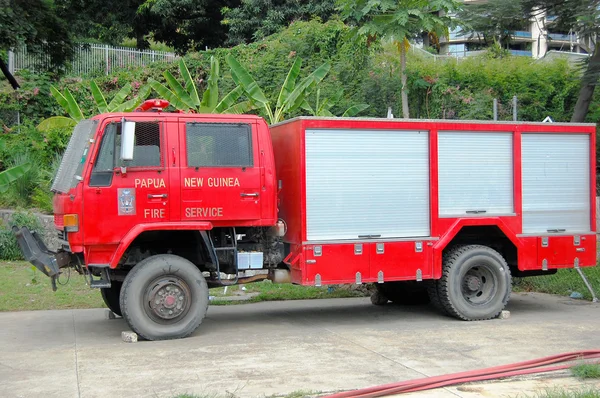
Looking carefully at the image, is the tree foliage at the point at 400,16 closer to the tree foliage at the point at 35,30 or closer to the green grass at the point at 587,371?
the green grass at the point at 587,371

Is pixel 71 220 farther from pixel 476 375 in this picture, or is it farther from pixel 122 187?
pixel 476 375

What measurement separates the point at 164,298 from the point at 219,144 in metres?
1.99

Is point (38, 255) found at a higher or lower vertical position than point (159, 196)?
lower

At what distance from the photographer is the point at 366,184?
9.81 meters

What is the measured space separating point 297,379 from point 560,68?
46.1 feet

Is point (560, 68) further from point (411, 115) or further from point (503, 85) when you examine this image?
point (411, 115)

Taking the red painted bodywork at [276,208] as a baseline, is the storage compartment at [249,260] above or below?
below

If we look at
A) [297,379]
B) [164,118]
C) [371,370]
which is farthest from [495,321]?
[164,118]

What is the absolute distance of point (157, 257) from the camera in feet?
29.3

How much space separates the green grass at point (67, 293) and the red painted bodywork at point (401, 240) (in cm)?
273

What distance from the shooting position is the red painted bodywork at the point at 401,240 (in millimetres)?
9453

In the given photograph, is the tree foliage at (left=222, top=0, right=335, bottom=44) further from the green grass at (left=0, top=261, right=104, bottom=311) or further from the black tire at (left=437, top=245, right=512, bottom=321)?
the black tire at (left=437, top=245, right=512, bottom=321)

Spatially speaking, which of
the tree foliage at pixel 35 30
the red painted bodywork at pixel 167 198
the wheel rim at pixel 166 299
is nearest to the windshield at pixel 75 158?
the red painted bodywork at pixel 167 198

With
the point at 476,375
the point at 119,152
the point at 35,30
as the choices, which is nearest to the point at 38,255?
the point at 119,152
